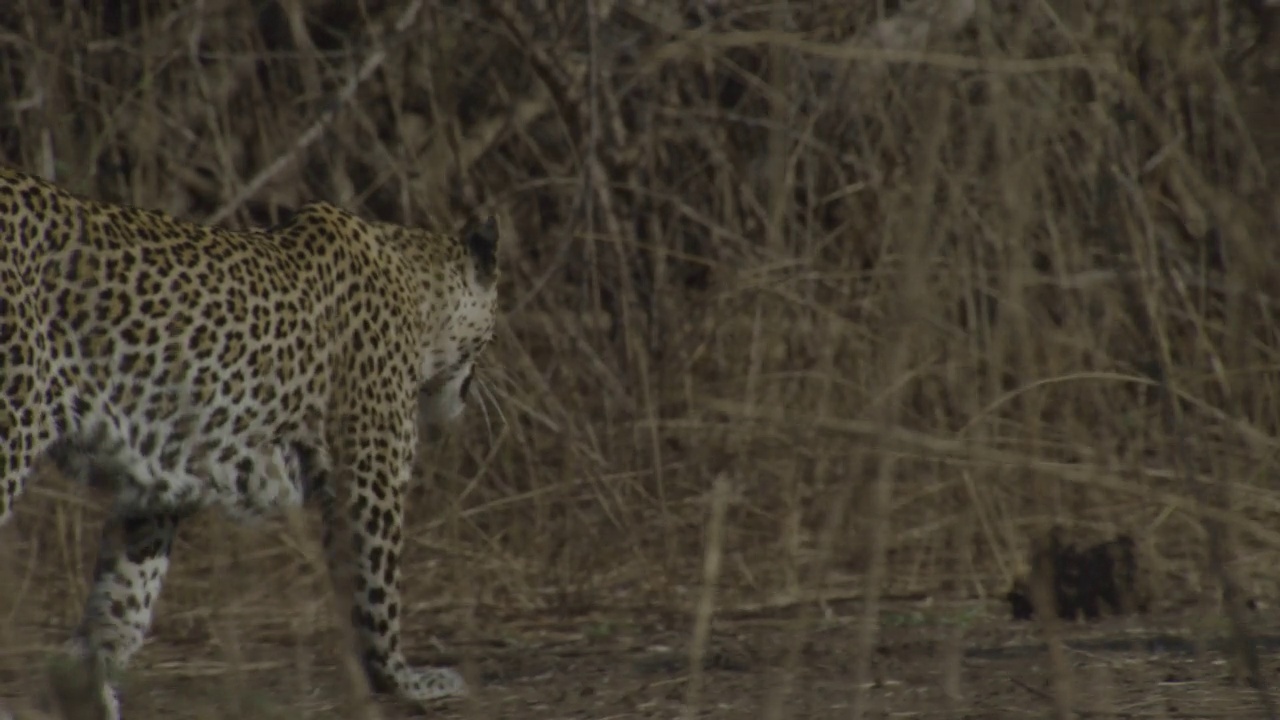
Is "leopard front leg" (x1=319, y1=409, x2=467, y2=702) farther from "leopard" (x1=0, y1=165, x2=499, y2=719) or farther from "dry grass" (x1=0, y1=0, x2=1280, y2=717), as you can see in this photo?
"dry grass" (x1=0, y1=0, x2=1280, y2=717)

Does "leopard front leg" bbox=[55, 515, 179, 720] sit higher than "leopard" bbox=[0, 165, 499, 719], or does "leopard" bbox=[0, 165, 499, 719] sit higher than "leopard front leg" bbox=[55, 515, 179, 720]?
"leopard" bbox=[0, 165, 499, 719]

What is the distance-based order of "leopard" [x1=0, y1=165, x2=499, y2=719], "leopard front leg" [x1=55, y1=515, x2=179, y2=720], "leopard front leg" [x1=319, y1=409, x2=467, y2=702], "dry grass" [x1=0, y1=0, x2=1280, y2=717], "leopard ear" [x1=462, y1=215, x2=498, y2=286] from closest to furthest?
"leopard" [x1=0, y1=165, x2=499, y2=719], "leopard front leg" [x1=55, y1=515, x2=179, y2=720], "leopard front leg" [x1=319, y1=409, x2=467, y2=702], "leopard ear" [x1=462, y1=215, x2=498, y2=286], "dry grass" [x1=0, y1=0, x2=1280, y2=717]

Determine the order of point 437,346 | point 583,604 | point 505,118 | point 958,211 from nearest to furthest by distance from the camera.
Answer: point 437,346 < point 583,604 < point 958,211 < point 505,118

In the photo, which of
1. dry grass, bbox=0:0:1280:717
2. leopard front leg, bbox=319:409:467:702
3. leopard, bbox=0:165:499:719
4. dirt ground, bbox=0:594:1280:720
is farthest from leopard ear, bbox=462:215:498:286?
dirt ground, bbox=0:594:1280:720

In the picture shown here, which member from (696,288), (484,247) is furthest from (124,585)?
(696,288)

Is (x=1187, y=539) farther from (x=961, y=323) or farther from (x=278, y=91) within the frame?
(x=278, y=91)

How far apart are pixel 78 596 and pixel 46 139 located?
6.29 feet

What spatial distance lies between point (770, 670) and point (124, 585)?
167 centimetres

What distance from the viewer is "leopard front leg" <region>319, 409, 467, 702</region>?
18.1 ft

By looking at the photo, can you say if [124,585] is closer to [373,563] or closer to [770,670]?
[373,563]

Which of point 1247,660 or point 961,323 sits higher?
point 961,323

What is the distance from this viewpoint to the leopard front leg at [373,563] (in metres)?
5.53

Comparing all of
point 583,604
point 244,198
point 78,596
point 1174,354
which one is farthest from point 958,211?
point 78,596

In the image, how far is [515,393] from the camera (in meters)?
7.77
